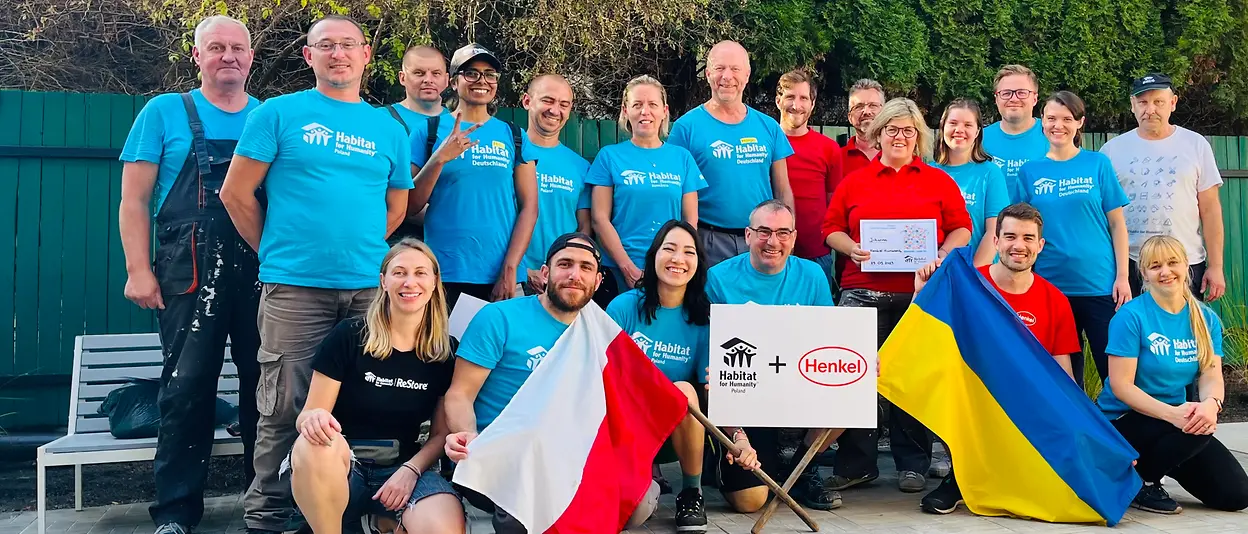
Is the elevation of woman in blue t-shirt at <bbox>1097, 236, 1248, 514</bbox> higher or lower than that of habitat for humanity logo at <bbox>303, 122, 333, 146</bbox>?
lower

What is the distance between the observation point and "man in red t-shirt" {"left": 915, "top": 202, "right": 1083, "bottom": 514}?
530 cm

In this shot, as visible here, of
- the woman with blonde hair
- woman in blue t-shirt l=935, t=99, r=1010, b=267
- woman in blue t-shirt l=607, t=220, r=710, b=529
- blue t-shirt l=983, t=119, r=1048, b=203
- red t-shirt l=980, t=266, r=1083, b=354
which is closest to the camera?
the woman with blonde hair

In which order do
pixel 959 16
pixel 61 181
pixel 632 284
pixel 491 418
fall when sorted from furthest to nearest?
pixel 959 16 < pixel 61 181 < pixel 632 284 < pixel 491 418

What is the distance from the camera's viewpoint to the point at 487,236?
5.29 meters

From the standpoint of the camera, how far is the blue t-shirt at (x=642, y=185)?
18.8ft

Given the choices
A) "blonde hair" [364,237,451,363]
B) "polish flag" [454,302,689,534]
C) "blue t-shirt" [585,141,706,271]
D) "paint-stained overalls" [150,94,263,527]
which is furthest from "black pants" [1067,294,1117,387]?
"paint-stained overalls" [150,94,263,527]

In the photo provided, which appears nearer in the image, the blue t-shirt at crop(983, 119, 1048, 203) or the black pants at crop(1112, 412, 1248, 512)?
the black pants at crop(1112, 412, 1248, 512)

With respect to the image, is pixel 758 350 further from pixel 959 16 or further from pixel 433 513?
pixel 959 16

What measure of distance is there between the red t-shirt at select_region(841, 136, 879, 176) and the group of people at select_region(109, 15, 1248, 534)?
Answer: 0.01m

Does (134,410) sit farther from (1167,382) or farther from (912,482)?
(1167,382)

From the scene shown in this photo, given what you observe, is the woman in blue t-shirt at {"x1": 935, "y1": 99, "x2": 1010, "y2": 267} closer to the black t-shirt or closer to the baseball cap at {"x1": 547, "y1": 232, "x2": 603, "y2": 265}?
the baseball cap at {"x1": 547, "y1": 232, "x2": 603, "y2": 265}

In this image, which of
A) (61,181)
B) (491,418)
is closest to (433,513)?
(491,418)

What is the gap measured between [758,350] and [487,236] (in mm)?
1526

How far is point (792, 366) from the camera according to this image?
4.84 metres
